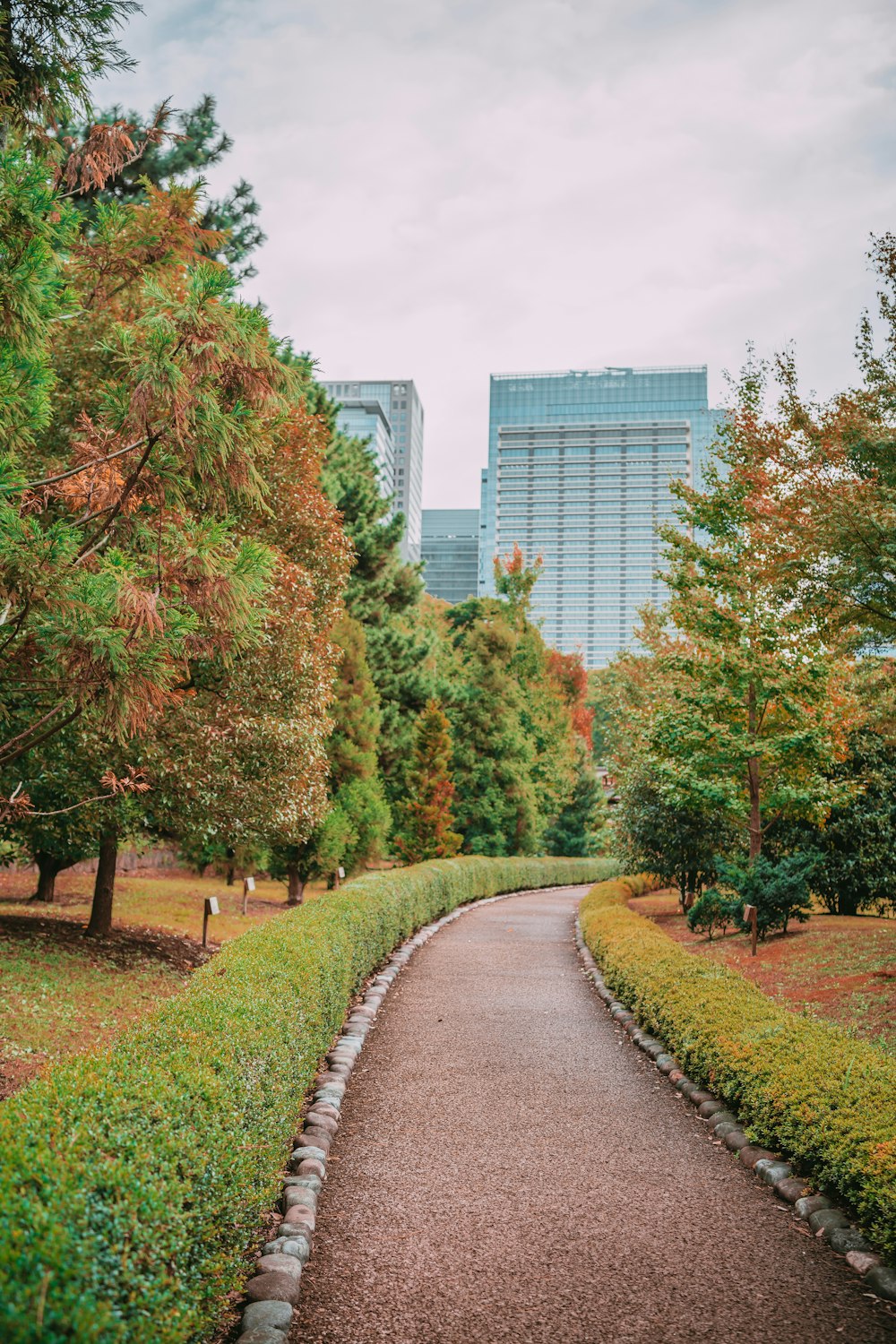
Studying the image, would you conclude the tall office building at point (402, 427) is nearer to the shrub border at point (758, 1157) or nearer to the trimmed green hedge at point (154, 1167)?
the shrub border at point (758, 1157)

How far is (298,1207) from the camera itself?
398 cm

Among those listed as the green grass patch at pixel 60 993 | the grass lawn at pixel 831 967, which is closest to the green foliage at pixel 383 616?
the grass lawn at pixel 831 967

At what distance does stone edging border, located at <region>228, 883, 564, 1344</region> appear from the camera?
121 inches

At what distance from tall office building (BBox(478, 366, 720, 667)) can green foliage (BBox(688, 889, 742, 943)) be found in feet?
496

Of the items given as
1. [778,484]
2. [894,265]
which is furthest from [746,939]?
[894,265]

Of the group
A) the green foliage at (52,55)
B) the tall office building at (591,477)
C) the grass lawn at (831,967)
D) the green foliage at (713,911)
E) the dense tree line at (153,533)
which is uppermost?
the tall office building at (591,477)

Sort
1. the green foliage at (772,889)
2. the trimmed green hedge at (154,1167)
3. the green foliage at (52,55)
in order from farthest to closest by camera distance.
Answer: the green foliage at (772,889)
the green foliage at (52,55)
the trimmed green hedge at (154,1167)

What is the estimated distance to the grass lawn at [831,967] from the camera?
23.6 feet

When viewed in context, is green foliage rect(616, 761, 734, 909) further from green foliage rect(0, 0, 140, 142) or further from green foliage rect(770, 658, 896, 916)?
green foliage rect(0, 0, 140, 142)

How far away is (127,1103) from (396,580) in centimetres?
2242

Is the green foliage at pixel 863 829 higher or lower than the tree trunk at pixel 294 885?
higher

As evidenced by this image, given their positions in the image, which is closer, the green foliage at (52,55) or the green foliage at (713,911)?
the green foliage at (52,55)

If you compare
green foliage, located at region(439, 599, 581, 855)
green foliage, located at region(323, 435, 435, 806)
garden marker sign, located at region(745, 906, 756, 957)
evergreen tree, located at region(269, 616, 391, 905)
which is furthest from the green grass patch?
green foliage, located at region(439, 599, 581, 855)

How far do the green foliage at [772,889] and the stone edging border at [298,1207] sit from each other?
6.27 meters
